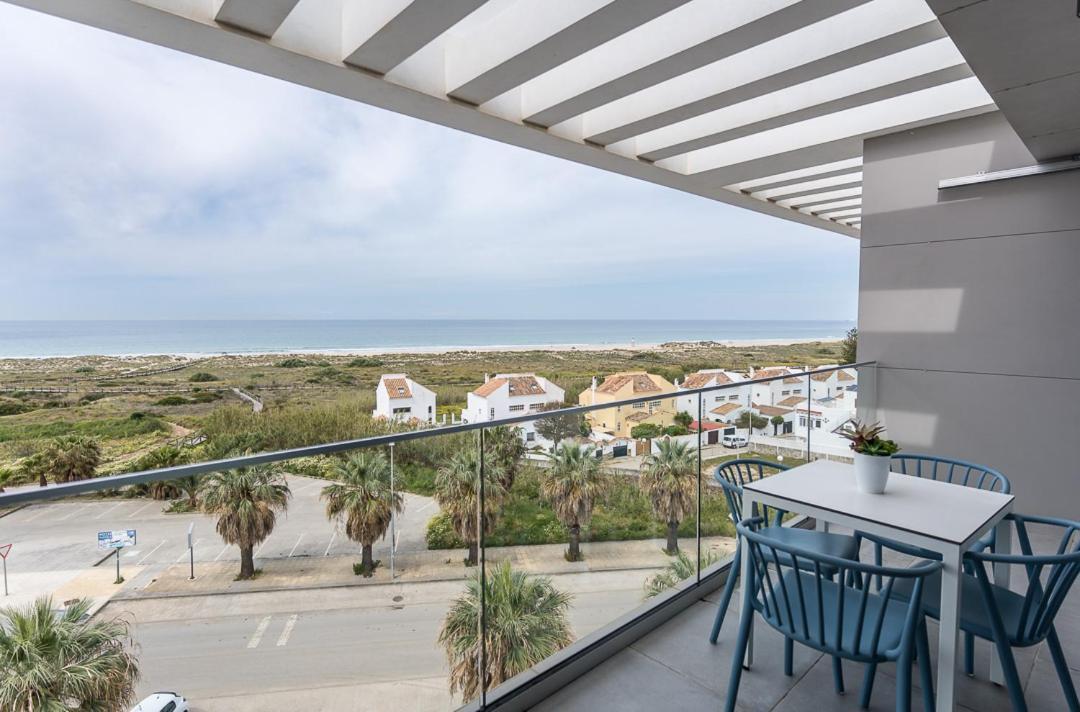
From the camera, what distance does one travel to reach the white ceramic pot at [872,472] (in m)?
2.12

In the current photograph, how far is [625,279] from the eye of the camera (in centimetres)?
4788

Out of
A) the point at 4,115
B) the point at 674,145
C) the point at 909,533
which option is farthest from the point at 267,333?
the point at 909,533

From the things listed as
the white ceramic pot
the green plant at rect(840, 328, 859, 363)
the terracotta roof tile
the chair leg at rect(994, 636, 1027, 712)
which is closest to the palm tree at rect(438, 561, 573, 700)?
the white ceramic pot

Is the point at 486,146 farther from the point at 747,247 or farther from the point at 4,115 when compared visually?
the point at 4,115

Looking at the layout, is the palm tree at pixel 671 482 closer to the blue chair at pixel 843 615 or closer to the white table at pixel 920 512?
the white table at pixel 920 512

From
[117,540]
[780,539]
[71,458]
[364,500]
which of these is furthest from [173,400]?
[780,539]

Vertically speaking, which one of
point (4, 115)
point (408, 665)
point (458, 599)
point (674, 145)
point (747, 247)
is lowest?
point (408, 665)

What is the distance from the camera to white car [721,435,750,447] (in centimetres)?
325

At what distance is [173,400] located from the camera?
87.8 feet

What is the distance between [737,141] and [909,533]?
4.12 metres

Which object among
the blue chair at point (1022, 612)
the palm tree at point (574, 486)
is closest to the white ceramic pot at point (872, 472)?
the blue chair at point (1022, 612)

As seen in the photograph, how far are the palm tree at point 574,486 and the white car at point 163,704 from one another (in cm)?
141

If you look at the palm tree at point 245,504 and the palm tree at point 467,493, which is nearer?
the palm tree at point 245,504

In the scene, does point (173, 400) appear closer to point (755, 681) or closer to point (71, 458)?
point (71, 458)
